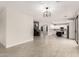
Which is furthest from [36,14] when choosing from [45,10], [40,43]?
[40,43]

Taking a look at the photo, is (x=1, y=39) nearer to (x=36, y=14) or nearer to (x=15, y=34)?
(x=15, y=34)

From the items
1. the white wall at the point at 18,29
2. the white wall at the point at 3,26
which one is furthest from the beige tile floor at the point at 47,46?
the white wall at the point at 3,26

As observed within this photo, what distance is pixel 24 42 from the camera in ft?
11.6

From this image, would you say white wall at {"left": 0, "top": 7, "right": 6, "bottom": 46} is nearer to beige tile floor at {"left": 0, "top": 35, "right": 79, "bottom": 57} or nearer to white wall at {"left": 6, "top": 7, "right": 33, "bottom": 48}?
white wall at {"left": 6, "top": 7, "right": 33, "bottom": 48}

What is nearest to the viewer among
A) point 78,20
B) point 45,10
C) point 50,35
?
point 45,10

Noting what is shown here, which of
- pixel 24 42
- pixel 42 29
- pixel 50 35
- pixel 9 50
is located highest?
pixel 42 29

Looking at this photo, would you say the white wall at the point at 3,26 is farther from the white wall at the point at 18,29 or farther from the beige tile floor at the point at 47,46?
the beige tile floor at the point at 47,46

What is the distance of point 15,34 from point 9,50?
→ 0.61 m

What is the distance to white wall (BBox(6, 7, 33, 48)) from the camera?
3.43 m

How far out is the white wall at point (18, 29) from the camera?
343 centimetres

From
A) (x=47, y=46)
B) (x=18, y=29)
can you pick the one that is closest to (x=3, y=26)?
(x=18, y=29)

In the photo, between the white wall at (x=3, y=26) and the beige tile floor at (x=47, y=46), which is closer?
the beige tile floor at (x=47, y=46)

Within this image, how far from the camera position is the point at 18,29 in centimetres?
353

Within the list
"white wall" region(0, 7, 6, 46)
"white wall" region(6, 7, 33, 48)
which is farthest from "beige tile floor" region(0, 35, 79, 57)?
"white wall" region(0, 7, 6, 46)
